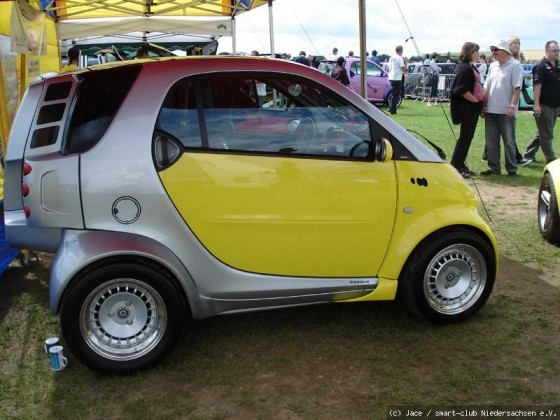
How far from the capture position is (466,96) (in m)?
7.53

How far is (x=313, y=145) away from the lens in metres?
3.29

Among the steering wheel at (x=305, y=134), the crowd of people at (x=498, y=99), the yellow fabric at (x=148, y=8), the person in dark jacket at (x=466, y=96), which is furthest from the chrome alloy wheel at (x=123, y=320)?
the yellow fabric at (x=148, y=8)

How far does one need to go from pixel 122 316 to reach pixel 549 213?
3936 millimetres

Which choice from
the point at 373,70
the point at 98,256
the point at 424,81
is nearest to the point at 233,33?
the point at 98,256

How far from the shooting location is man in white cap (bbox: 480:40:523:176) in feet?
25.2

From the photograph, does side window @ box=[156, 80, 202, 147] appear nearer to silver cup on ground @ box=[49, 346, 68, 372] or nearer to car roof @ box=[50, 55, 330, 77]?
car roof @ box=[50, 55, 330, 77]

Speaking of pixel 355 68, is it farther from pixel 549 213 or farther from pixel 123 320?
pixel 123 320

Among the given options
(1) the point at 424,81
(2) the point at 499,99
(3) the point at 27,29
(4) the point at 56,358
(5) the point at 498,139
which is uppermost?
(3) the point at 27,29

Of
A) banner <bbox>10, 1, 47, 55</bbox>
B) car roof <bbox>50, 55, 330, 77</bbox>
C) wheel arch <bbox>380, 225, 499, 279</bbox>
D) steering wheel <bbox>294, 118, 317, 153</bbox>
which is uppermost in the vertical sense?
banner <bbox>10, 1, 47, 55</bbox>

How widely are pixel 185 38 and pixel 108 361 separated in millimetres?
10977

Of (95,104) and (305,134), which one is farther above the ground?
(95,104)

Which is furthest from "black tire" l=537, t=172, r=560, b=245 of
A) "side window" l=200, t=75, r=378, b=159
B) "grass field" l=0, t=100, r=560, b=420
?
"side window" l=200, t=75, r=378, b=159

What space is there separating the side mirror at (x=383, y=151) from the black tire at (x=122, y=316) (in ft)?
4.57

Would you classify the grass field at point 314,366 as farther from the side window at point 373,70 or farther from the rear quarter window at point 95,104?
the side window at point 373,70
